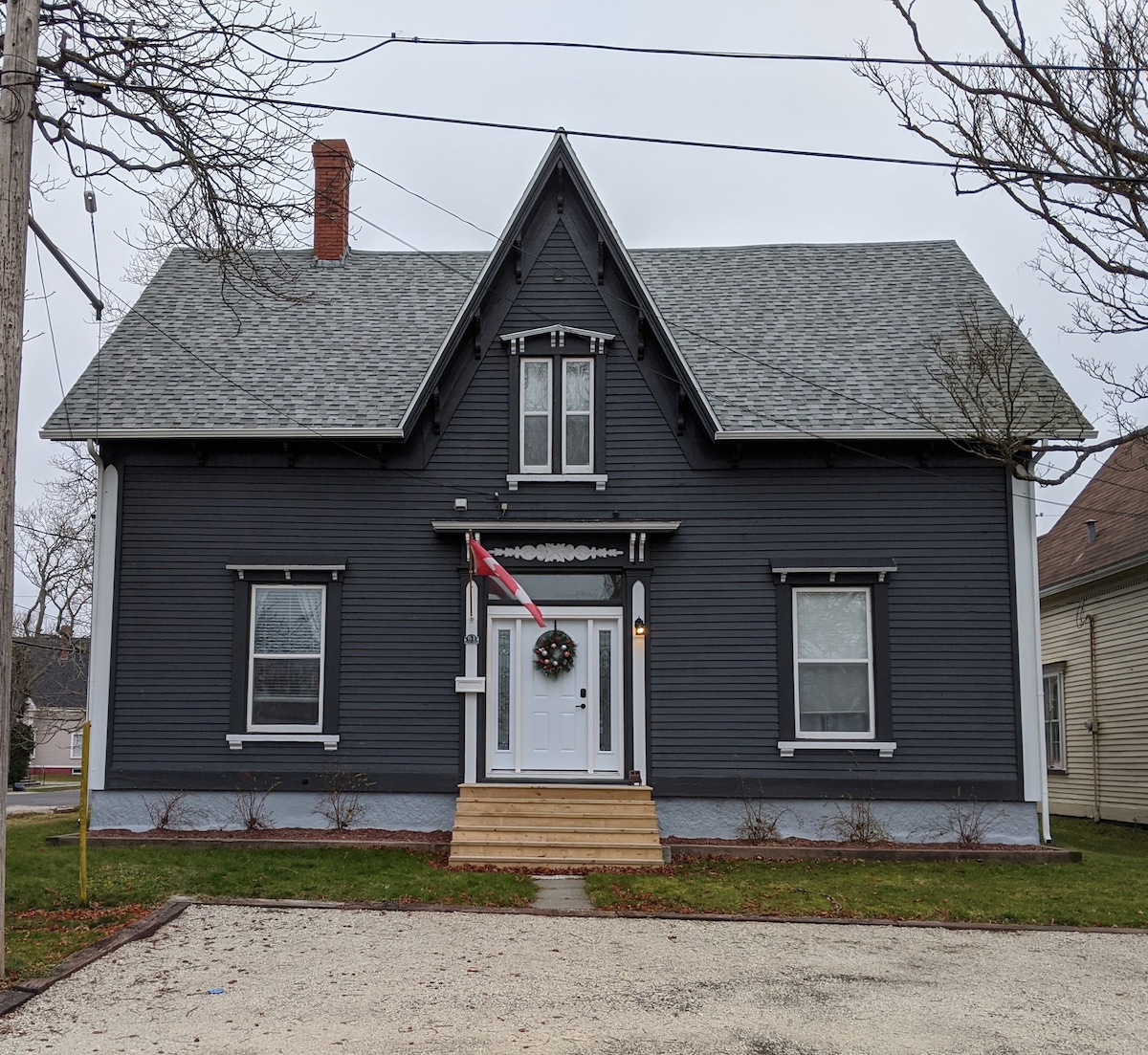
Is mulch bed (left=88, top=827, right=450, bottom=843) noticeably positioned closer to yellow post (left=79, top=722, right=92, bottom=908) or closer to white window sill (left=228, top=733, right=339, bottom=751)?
white window sill (left=228, top=733, right=339, bottom=751)

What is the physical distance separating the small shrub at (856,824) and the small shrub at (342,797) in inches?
227

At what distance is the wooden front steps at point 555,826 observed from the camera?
1394 cm

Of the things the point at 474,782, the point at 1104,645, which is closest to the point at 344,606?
the point at 474,782

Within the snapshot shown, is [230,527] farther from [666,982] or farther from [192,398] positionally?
[666,982]

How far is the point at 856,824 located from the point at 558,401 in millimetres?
6572

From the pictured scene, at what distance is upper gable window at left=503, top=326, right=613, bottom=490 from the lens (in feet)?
53.3

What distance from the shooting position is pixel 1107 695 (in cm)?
2172

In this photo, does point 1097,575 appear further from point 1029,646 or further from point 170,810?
point 170,810

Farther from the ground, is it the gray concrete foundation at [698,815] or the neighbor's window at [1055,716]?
the neighbor's window at [1055,716]

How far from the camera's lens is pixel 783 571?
15.8m

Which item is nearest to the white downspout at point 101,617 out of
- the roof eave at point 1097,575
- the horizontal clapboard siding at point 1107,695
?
the roof eave at point 1097,575

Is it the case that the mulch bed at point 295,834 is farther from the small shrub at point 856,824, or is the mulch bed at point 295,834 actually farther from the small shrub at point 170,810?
the small shrub at point 856,824

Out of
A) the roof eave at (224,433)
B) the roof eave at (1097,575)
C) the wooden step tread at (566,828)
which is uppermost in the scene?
the roof eave at (224,433)

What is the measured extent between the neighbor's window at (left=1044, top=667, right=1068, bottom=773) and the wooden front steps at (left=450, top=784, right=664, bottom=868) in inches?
471
